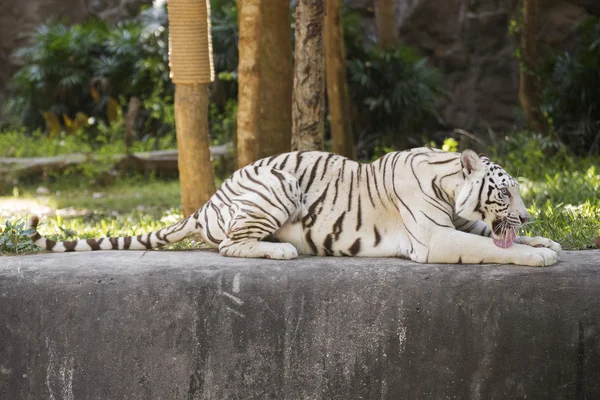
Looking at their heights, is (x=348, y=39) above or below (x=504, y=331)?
above

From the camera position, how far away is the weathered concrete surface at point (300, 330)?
413 centimetres

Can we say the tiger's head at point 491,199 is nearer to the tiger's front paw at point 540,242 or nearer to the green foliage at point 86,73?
the tiger's front paw at point 540,242

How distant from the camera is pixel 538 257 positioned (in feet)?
13.7

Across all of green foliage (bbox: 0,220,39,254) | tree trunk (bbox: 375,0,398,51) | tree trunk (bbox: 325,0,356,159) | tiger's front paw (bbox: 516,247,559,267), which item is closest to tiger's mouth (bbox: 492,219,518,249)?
tiger's front paw (bbox: 516,247,559,267)

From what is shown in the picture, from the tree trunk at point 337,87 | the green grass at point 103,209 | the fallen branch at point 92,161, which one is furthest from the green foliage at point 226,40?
the tree trunk at point 337,87

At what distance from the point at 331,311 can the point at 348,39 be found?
9.70m

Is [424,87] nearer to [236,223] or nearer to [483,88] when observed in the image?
[483,88]

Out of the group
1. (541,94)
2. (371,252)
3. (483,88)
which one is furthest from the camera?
(483,88)

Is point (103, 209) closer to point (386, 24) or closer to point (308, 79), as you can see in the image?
point (308, 79)

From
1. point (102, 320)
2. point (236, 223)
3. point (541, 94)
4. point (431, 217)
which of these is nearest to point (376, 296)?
point (431, 217)

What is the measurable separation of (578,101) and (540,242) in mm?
7021

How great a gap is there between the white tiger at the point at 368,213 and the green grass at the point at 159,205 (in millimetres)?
768

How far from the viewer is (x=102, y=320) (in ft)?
14.5

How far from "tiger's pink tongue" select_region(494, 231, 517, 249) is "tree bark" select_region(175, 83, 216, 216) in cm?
269
